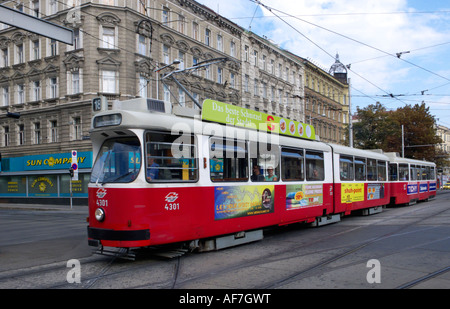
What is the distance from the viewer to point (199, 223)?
7.86 meters

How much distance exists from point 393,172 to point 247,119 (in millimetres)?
13054

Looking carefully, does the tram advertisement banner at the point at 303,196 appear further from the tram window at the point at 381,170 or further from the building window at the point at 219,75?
the building window at the point at 219,75

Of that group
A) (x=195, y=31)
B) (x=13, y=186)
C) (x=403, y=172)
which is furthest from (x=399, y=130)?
(x=13, y=186)

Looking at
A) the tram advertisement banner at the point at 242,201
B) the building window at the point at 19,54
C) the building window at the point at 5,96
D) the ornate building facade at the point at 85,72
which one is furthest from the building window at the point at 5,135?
the tram advertisement banner at the point at 242,201

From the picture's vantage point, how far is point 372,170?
1705 centimetres

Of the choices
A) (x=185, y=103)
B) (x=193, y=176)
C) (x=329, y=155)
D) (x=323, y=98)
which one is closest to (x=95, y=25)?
(x=185, y=103)

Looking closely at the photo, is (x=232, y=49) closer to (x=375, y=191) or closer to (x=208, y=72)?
(x=208, y=72)

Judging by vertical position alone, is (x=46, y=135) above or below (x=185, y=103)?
below

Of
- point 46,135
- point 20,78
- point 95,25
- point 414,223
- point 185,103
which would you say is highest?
point 95,25

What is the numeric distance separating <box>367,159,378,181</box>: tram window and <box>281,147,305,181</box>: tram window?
247 inches
